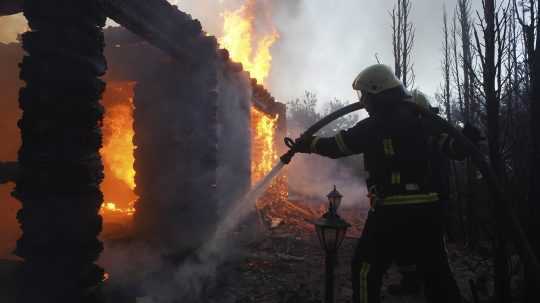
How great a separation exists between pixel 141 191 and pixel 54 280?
350cm

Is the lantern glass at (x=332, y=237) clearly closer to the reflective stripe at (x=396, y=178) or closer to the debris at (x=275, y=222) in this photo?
the reflective stripe at (x=396, y=178)

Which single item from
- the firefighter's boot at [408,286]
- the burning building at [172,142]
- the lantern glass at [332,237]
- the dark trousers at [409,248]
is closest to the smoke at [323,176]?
the burning building at [172,142]

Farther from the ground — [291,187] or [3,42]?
[3,42]

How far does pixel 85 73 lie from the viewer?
3715 millimetres

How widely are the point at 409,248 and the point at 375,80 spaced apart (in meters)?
1.61

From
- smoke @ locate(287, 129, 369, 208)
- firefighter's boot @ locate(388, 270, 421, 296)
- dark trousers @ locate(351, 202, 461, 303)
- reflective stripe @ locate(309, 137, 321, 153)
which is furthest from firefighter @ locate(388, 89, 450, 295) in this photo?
smoke @ locate(287, 129, 369, 208)

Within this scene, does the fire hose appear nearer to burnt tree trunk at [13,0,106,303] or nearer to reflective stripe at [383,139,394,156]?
reflective stripe at [383,139,394,156]

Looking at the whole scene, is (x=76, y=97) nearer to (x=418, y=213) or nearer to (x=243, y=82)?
(x=418, y=213)

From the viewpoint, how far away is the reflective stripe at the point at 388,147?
3166mm

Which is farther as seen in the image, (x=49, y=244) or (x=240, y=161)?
(x=240, y=161)

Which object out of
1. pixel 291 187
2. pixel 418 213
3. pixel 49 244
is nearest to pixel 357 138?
pixel 418 213

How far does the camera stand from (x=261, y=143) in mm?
13547

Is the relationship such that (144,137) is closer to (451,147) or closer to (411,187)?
(411,187)

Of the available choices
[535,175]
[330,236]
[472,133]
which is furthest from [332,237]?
[535,175]
